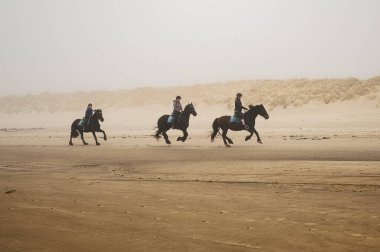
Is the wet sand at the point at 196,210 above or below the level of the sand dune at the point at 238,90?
below

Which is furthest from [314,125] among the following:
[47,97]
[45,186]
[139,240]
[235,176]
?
[47,97]

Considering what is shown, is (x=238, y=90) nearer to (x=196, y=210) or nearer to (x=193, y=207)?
(x=193, y=207)

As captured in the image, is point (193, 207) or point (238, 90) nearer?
point (193, 207)

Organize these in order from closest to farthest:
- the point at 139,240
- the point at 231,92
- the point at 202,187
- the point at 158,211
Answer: the point at 139,240, the point at 158,211, the point at 202,187, the point at 231,92

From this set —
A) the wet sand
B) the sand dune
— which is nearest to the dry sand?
the wet sand

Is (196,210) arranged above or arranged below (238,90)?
below

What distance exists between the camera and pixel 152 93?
73500 mm

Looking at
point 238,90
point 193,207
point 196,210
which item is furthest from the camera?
point 238,90

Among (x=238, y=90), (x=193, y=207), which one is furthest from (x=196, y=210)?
(x=238, y=90)

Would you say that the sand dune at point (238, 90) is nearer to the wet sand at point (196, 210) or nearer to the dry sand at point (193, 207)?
the dry sand at point (193, 207)

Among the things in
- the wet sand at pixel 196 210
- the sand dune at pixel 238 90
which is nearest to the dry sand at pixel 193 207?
the wet sand at pixel 196 210

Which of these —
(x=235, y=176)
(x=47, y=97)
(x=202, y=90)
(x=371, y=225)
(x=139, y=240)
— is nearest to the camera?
(x=139, y=240)

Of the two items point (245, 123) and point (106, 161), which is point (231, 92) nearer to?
point (245, 123)

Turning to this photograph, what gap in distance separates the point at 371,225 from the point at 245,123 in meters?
15.0
